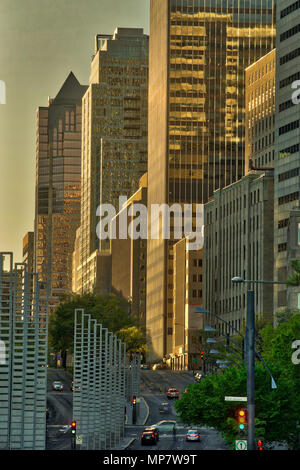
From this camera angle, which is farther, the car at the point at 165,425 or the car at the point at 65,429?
the car at the point at 65,429

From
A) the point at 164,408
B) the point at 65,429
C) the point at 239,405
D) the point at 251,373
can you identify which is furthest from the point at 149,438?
the point at 251,373

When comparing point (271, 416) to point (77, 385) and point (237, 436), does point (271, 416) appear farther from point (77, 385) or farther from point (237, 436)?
point (77, 385)

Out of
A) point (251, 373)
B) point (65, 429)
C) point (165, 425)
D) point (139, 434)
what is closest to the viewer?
point (251, 373)

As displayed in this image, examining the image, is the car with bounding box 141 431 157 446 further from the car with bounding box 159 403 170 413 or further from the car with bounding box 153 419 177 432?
the car with bounding box 159 403 170 413

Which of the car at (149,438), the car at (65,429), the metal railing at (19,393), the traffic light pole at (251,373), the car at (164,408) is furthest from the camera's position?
the car at (164,408)

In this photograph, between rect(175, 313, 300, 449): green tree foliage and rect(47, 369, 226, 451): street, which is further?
rect(47, 369, 226, 451): street

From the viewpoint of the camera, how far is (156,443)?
410 feet
